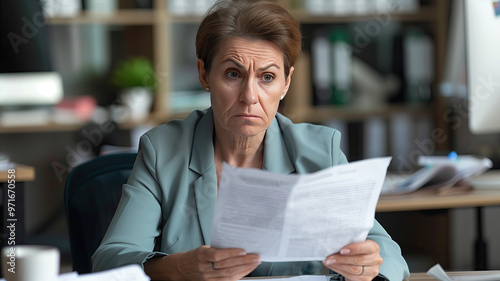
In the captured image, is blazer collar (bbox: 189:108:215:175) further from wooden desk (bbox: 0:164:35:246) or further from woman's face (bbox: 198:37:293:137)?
wooden desk (bbox: 0:164:35:246)

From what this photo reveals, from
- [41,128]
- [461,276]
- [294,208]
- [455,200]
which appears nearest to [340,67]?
[455,200]

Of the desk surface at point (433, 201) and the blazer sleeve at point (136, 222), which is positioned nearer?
the blazer sleeve at point (136, 222)

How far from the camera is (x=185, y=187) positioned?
136 centimetres

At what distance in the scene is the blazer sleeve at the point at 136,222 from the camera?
47.6 inches

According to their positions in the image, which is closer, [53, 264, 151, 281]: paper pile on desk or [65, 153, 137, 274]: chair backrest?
[53, 264, 151, 281]: paper pile on desk

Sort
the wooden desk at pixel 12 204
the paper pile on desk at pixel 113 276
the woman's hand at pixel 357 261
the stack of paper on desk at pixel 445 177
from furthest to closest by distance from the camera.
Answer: the wooden desk at pixel 12 204
the stack of paper on desk at pixel 445 177
the woman's hand at pixel 357 261
the paper pile on desk at pixel 113 276

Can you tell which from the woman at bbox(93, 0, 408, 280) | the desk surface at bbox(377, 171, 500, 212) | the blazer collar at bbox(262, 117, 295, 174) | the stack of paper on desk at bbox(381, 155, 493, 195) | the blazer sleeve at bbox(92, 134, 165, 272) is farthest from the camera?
the stack of paper on desk at bbox(381, 155, 493, 195)

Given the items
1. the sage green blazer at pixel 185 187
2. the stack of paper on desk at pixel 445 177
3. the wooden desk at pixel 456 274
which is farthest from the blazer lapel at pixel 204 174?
the stack of paper on desk at pixel 445 177

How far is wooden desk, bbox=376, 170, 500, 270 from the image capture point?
1.96 m

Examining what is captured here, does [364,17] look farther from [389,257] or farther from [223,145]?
[389,257]

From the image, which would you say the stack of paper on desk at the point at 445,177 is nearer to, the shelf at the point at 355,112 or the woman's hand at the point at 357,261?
the woman's hand at the point at 357,261

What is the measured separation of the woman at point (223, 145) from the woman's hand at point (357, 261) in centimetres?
11

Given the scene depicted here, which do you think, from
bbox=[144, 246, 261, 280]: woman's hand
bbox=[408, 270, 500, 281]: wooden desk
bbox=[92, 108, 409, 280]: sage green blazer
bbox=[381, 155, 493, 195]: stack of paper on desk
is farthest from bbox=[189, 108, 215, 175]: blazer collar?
bbox=[381, 155, 493, 195]: stack of paper on desk

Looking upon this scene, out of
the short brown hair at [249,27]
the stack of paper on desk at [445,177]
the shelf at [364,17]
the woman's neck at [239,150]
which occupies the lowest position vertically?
the stack of paper on desk at [445,177]
